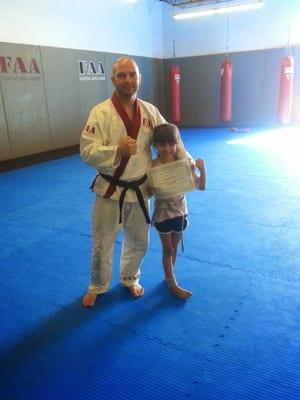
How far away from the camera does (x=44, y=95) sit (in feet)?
24.7

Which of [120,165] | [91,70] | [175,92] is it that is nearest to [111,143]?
[120,165]

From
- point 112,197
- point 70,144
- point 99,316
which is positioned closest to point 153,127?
point 112,197

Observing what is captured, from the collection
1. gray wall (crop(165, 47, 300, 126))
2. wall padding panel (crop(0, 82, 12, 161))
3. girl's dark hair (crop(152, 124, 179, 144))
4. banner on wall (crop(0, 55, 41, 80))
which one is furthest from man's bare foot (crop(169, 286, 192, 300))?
gray wall (crop(165, 47, 300, 126))

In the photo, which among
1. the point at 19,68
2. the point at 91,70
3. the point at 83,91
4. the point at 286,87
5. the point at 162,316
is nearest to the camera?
the point at 162,316

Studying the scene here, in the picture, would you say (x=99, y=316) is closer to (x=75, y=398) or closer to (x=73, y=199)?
(x=75, y=398)

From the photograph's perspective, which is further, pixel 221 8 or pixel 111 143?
pixel 221 8

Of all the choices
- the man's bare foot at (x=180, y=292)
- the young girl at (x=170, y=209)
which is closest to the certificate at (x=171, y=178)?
the young girl at (x=170, y=209)

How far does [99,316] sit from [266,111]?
973 cm

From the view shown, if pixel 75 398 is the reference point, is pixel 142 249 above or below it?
above

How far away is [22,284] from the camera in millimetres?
2748

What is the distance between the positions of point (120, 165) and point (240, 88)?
382 inches

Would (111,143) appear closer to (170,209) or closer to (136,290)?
(170,209)

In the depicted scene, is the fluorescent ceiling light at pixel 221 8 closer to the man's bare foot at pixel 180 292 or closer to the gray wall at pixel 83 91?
the gray wall at pixel 83 91

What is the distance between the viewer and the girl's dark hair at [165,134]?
83.5 inches
